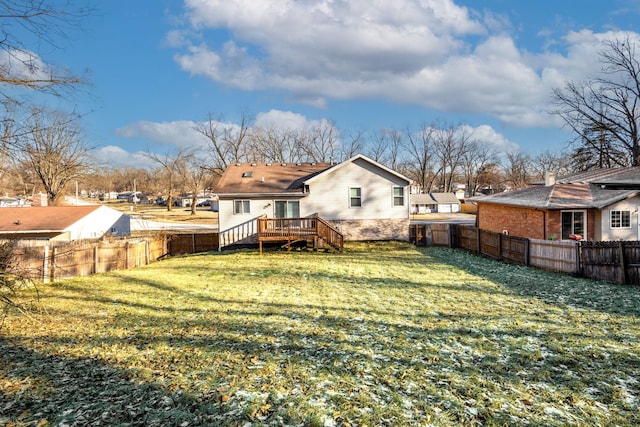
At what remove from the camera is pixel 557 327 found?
7.16m

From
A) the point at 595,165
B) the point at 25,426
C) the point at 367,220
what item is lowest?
the point at 25,426

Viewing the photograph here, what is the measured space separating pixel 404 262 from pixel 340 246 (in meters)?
4.23

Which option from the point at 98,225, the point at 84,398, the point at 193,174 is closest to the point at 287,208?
the point at 98,225

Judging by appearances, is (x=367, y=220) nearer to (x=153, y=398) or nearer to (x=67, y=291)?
(x=67, y=291)

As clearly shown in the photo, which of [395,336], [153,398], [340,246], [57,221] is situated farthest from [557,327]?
[57,221]

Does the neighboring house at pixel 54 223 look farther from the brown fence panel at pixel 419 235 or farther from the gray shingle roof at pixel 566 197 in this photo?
the gray shingle roof at pixel 566 197

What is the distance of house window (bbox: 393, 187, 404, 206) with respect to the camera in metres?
22.1

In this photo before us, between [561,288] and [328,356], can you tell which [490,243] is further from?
[328,356]

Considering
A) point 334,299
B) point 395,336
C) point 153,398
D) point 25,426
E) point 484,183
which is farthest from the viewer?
point 484,183

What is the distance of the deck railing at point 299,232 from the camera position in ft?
62.6

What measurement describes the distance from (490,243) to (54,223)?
22.8 m

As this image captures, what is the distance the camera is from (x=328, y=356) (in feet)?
19.3

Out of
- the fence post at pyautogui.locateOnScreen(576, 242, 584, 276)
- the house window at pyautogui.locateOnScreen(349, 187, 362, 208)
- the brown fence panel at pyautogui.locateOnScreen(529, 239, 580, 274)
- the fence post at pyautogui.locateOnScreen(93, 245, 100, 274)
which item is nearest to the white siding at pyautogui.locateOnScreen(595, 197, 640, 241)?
the brown fence panel at pyautogui.locateOnScreen(529, 239, 580, 274)

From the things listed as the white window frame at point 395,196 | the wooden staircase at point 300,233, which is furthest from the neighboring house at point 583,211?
the wooden staircase at point 300,233
